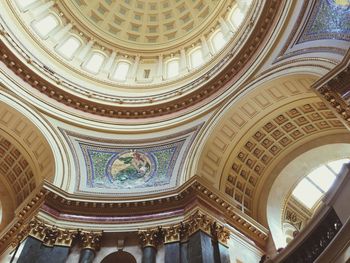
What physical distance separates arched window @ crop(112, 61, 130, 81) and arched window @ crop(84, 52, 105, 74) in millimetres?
1015

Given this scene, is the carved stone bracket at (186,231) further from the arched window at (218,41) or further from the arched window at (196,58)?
the arched window at (218,41)

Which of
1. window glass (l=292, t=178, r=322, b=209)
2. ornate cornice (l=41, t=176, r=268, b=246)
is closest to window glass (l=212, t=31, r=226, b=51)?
window glass (l=292, t=178, r=322, b=209)

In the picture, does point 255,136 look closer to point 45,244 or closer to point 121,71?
point 45,244

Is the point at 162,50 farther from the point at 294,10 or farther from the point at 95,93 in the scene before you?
the point at 294,10

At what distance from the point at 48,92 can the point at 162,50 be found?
29.4 ft

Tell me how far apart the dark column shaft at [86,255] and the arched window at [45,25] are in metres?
12.5

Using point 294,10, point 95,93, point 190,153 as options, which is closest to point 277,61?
point 294,10

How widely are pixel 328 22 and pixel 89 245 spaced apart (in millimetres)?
10796

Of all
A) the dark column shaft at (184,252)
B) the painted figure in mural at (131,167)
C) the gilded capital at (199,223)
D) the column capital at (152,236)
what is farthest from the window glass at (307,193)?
the column capital at (152,236)

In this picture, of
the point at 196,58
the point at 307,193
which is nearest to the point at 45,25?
the point at 196,58

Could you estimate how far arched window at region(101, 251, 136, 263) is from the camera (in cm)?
1255

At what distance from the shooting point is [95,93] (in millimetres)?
18344

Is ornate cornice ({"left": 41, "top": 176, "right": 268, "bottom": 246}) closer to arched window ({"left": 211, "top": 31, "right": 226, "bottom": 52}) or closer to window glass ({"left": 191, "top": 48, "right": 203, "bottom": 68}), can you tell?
window glass ({"left": 191, "top": 48, "right": 203, "bottom": 68})

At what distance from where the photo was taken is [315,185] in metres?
17.9
